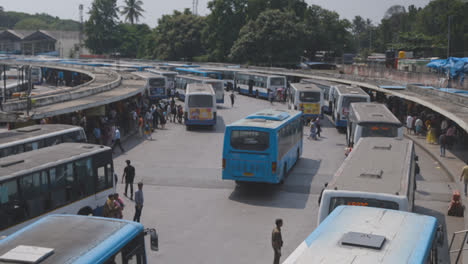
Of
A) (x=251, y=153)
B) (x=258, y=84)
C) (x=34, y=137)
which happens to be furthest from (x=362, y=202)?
(x=258, y=84)

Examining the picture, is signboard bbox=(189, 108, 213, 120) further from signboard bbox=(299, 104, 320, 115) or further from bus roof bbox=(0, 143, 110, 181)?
bus roof bbox=(0, 143, 110, 181)

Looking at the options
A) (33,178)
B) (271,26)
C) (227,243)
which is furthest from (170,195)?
(271,26)

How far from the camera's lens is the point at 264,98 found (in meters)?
54.1

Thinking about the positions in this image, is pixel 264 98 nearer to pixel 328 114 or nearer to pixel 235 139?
pixel 328 114

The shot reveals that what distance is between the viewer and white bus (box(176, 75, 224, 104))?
46213 mm

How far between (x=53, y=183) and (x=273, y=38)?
64.0m

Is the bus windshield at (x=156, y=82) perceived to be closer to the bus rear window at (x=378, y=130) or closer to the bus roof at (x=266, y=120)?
the bus roof at (x=266, y=120)

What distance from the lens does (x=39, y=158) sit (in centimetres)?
1336

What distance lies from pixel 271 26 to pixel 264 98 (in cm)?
2384

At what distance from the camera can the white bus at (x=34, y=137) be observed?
16.3 m

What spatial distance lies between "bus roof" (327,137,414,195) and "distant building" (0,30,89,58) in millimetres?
115160

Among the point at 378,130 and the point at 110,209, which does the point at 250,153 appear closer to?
the point at 110,209

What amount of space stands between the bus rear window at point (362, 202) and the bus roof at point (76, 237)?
167 inches

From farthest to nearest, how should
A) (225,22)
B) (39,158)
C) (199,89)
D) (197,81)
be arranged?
(225,22), (197,81), (199,89), (39,158)
